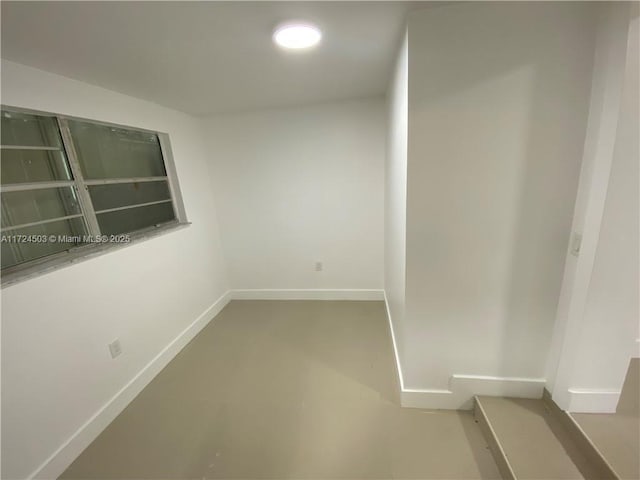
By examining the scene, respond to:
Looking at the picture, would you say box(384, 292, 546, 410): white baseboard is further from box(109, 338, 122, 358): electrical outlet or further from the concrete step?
box(109, 338, 122, 358): electrical outlet

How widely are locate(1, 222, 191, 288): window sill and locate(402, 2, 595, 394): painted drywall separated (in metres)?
1.99

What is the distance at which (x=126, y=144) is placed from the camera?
216cm

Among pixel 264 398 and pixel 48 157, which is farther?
pixel 264 398

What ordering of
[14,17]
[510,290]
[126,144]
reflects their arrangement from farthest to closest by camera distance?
[126,144] < [510,290] < [14,17]

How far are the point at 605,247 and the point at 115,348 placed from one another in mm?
2867

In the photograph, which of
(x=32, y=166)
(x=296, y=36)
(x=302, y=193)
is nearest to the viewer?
(x=296, y=36)

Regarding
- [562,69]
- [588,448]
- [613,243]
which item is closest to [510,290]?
[613,243]

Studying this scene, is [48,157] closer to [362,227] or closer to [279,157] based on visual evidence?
[279,157]

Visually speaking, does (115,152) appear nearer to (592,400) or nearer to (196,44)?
(196,44)

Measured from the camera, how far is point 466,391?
1.62 m

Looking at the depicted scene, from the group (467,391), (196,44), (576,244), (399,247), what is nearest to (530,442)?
(467,391)

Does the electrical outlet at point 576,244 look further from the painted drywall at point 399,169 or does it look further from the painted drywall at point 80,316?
the painted drywall at point 80,316

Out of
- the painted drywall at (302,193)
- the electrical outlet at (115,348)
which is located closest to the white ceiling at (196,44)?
the painted drywall at (302,193)

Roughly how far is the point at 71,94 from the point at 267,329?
2.33 m
